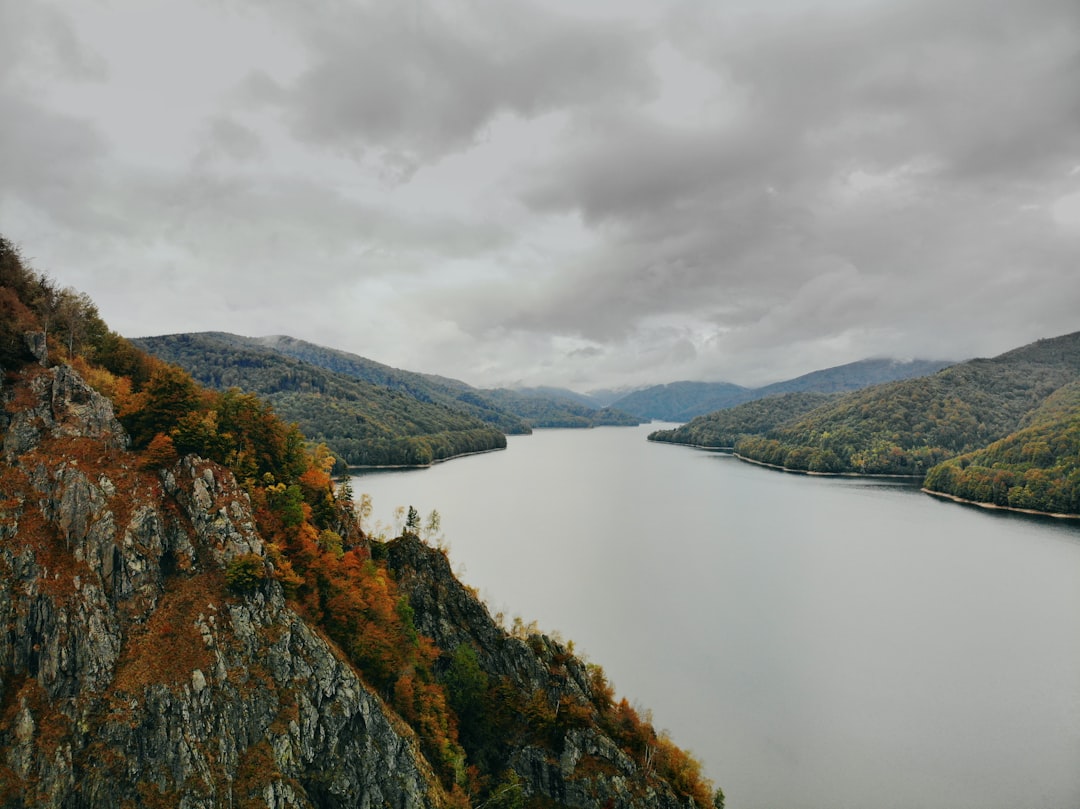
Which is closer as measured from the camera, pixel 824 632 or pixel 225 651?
pixel 225 651

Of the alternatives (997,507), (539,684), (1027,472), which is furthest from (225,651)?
(1027,472)

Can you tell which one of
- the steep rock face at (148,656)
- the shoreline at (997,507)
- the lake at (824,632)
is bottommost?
the lake at (824,632)

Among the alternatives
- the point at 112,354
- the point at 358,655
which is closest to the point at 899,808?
the point at 358,655

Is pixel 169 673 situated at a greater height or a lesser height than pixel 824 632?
greater

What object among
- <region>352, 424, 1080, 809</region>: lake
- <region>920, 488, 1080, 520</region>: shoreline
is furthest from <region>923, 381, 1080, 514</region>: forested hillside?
<region>352, 424, 1080, 809</region>: lake

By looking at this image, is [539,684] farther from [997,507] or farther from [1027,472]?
[1027,472]

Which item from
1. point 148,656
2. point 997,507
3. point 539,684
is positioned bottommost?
point 539,684

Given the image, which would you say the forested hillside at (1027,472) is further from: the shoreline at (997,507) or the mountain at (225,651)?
the mountain at (225,651)

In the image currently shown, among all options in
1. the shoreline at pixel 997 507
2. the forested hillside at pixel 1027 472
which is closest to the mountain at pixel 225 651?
the shoreline at pixel 997 507
